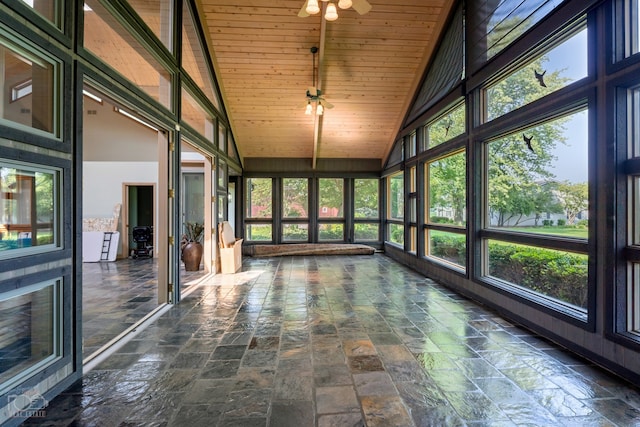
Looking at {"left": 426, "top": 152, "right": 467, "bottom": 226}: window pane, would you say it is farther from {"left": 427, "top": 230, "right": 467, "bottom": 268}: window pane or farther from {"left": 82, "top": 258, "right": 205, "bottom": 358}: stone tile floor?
{"left": 82, "top": 258, "right": 205, "bottom": 358}: stone tile floor

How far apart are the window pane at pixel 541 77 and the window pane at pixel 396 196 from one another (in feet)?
12.6

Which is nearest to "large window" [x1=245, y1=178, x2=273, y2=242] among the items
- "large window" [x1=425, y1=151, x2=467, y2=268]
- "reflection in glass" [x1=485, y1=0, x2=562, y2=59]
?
"large window" [x1=425, y1=151, x2=467, y2=268]

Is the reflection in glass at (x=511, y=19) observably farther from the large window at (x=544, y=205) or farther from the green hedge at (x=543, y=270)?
the green hedge at (x=543, y=270)

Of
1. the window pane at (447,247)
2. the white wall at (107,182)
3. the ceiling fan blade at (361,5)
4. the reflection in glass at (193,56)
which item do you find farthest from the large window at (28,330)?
the white wall at (107,182)

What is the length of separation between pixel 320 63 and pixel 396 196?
13.5ft

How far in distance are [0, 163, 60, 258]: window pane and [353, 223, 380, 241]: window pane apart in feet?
25.8

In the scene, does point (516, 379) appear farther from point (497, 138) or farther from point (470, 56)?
point (470, 56)

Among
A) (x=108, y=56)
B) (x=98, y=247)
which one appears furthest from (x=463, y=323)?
(x=98, y=247)

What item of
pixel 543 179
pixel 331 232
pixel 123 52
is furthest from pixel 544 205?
pixel 331 232

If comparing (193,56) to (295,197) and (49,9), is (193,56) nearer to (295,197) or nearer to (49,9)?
(49,9)

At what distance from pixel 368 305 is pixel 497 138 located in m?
2.68

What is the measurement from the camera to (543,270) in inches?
131

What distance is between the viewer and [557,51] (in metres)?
3.07

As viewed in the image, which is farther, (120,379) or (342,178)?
(342,178)
